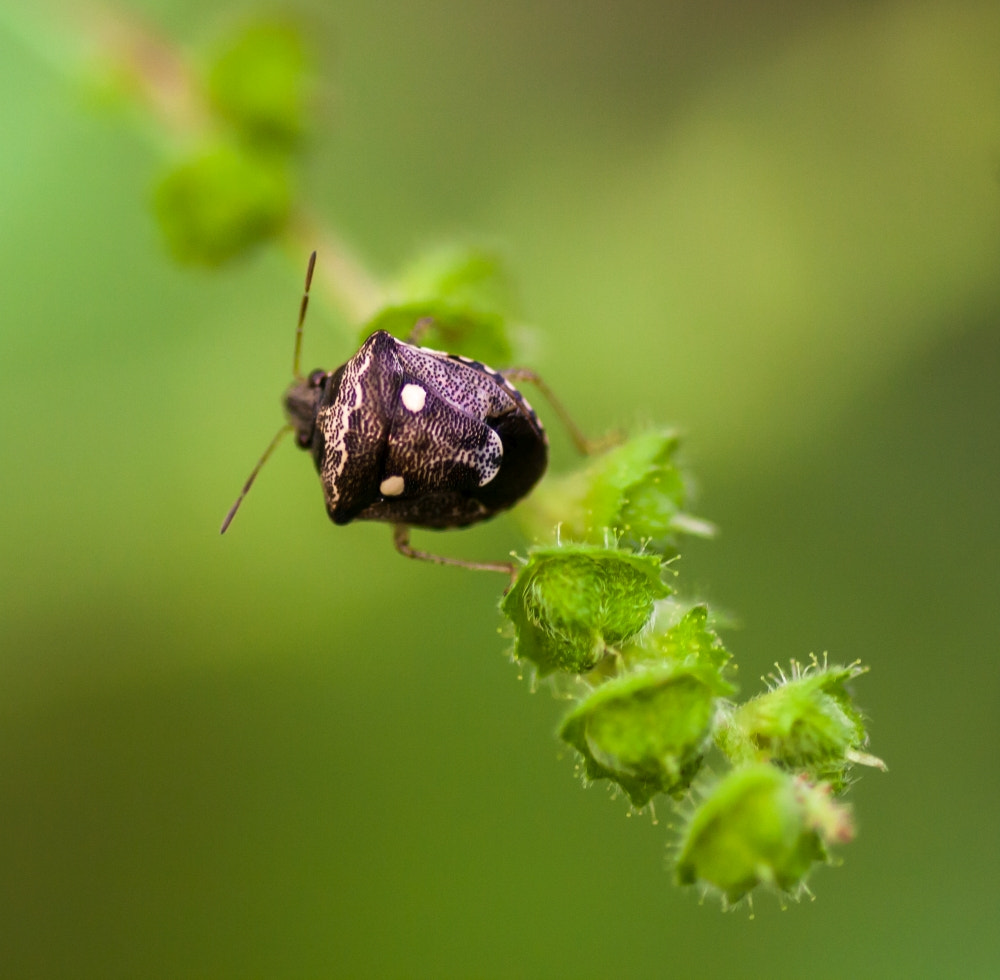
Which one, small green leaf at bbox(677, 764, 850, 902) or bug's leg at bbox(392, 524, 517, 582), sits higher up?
bug's leg at bbox(392, 524, 517, 582)

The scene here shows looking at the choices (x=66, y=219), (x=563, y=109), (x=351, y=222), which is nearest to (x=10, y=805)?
(x=66, y=219)

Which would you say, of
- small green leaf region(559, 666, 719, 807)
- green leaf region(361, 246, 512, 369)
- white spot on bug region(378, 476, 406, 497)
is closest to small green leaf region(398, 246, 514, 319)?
green leaf region(361, 246, 512, 369)

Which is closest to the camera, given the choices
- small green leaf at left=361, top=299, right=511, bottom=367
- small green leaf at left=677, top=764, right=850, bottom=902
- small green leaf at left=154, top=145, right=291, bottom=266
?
small green leaf at left=677, top=764, right=850, bottom=902

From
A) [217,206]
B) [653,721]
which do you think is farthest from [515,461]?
[217,206]

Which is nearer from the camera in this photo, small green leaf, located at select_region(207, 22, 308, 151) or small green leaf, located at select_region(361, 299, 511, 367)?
small green leaf, located at select_region(361, 299, 511, 367)

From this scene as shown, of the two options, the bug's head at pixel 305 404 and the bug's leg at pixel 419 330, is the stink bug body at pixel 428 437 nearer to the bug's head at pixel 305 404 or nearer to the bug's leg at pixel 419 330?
the bug's leg at pixel 419 330

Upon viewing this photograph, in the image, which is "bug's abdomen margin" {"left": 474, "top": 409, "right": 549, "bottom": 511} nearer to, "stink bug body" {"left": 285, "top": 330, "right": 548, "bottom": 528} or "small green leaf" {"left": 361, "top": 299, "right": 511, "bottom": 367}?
"stink bug body" {"left": 285, "top": 330, "right": 548, "bottom": 528}

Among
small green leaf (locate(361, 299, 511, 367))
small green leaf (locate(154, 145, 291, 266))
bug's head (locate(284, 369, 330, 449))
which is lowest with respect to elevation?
small green leaf (locate(361, 299, 511, 367))
